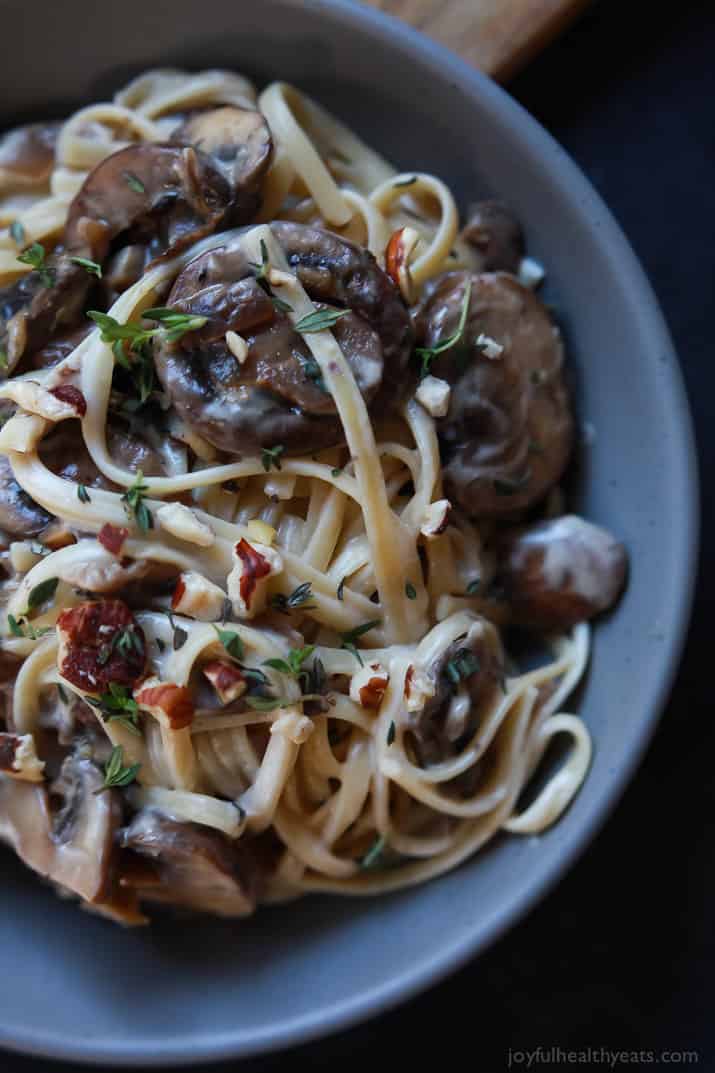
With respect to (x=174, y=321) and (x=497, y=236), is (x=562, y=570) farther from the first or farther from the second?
(x=174, y=321)

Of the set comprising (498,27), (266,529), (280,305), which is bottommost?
(266,529)

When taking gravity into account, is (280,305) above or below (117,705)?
above

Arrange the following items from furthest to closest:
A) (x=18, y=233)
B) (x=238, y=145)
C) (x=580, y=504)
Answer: (x=580, y=504) < (x=18, y=233) < (x=238, y=145)

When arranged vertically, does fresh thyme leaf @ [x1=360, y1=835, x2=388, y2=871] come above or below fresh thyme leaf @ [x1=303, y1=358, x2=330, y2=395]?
below

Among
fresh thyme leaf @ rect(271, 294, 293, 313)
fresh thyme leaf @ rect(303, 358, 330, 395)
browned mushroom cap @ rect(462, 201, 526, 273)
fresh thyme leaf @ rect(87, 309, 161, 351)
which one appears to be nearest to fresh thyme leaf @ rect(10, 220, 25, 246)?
fresh thyme leaf @ rect(87, 309, 161, 351)

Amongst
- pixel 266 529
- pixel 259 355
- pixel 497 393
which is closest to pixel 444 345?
pixel 497 393

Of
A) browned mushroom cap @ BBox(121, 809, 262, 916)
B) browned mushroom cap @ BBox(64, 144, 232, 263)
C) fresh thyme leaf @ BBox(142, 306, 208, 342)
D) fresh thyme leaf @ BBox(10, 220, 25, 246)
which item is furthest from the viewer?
fresh thyme leaf @ BBox(10, 220, 25, 246)

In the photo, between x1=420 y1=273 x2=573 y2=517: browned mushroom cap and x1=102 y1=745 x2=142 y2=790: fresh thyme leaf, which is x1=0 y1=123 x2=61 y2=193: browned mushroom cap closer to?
x1=420 y1=273 x2=573 y2=517: browned mushroom cap
